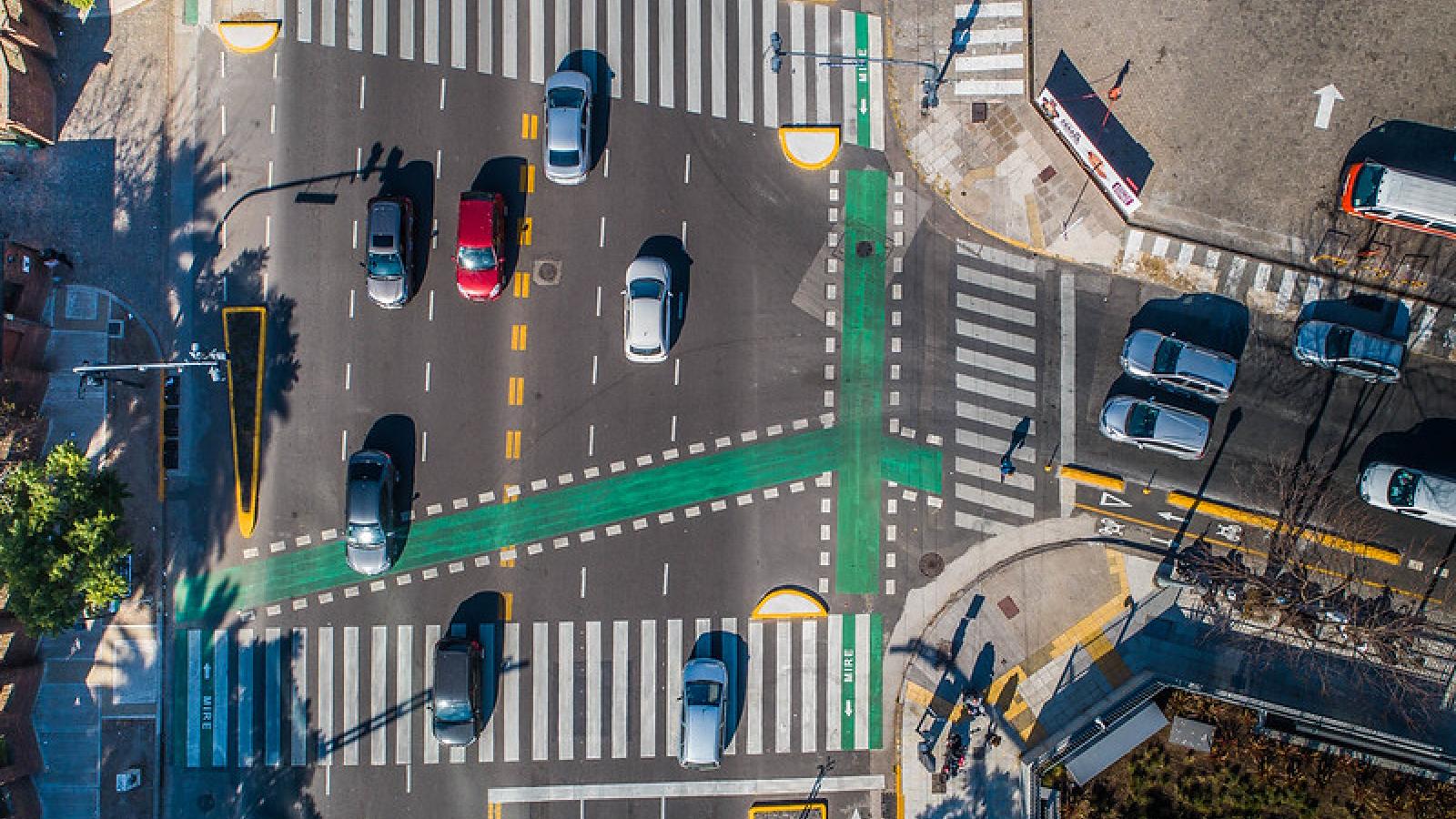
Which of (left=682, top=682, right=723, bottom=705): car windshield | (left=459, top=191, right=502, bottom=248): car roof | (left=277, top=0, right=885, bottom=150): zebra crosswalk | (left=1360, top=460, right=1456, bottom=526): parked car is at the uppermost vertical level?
(left=277, top=0, right=885, bottom=150): zebra crosswalk

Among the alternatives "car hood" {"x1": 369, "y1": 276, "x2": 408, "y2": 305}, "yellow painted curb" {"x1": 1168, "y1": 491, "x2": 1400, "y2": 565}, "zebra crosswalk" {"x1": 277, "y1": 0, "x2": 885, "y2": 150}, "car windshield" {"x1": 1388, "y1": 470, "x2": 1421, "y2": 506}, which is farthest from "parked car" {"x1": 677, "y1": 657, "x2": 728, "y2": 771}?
"car windshield" {"x1": 1388, "y1": 470, "x2": 1421, "y2": 506}

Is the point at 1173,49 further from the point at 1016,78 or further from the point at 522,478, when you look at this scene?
the point at 522,478

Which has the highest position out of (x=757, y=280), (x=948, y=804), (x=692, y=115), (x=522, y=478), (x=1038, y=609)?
(x=692, y=115)

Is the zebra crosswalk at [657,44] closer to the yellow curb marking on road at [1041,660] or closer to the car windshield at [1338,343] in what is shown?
the car windshield at [1338,343]

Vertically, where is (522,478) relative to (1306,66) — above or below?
below

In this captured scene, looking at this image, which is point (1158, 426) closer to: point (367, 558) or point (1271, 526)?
point (1271, 526)

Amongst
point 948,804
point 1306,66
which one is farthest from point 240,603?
point 1306,66

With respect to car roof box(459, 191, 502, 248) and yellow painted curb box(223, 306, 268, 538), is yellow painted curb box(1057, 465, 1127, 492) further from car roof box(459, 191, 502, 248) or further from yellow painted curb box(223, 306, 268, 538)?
yellow painted curb box(223, 306, 268, 538)
